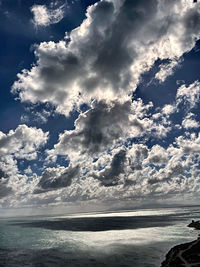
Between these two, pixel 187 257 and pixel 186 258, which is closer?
pixel 186 258

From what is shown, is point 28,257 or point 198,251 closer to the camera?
point 198,251

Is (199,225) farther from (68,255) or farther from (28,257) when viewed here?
(28,257)

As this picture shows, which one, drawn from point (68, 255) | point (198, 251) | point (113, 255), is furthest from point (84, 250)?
point (198, 251)

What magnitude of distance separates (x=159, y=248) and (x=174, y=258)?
813 inches

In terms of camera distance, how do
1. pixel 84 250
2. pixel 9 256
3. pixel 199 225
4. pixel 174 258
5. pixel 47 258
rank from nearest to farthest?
pixel 174 258
pixel 47 258
pixel 9 256
pixel 84 250
pixel 199 225

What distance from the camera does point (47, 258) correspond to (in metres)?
57.5

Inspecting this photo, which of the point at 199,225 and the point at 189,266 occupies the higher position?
the point at 189,266

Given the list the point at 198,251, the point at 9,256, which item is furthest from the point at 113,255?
the point at 9,256

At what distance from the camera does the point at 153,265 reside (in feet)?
153

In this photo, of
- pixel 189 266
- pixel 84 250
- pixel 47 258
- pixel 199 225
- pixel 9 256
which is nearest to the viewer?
pixel 189 266

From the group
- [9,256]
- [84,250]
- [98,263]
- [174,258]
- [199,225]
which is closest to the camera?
[174,258]

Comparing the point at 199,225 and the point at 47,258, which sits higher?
the point at 47,258

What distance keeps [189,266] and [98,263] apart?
69.3 feet

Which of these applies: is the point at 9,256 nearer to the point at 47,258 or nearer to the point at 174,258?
the point at 47,258
